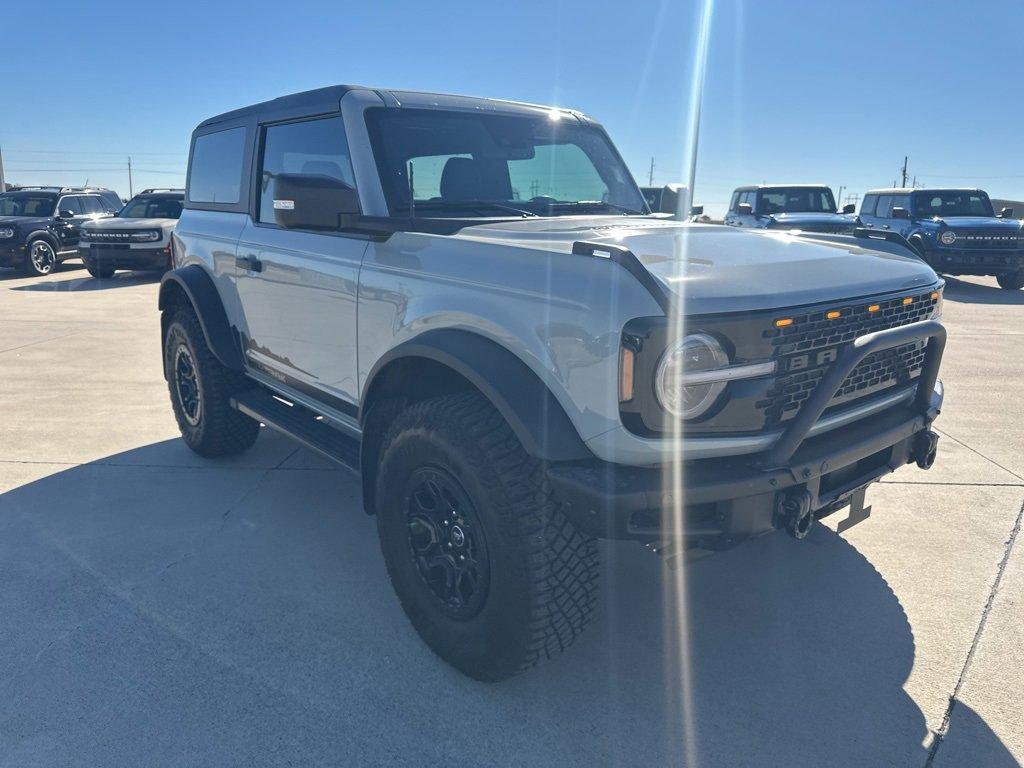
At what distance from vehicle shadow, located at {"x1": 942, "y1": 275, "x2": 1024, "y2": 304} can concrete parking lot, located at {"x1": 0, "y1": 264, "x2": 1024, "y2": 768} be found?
10.2 meters

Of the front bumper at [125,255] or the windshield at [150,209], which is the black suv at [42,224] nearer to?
the windshield at [150,209]

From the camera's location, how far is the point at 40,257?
16391 mm

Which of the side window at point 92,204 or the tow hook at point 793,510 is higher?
the side window at point 92,204

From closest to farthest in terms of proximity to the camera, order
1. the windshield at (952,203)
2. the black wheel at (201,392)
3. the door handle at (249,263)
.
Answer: the door handle at (249,263) < the black wheel at (201,392) < the windshield at (952,203)

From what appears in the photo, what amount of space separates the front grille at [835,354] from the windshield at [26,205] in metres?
18.3

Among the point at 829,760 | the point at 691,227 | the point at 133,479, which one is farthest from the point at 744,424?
Result: the point at 133,479

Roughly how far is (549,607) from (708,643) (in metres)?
0.91

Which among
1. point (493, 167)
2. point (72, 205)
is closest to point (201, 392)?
point (493, 167)

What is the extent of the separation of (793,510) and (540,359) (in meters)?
0.89

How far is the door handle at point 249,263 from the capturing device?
3957mm

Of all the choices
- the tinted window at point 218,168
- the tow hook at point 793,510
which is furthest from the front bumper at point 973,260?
the tow hook at point 793,510

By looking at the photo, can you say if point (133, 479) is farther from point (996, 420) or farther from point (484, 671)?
point (996, 420)

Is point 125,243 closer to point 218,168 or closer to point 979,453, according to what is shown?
point 218,168

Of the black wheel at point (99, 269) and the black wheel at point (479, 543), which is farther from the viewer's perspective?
the black wheel at point (99, 269)
